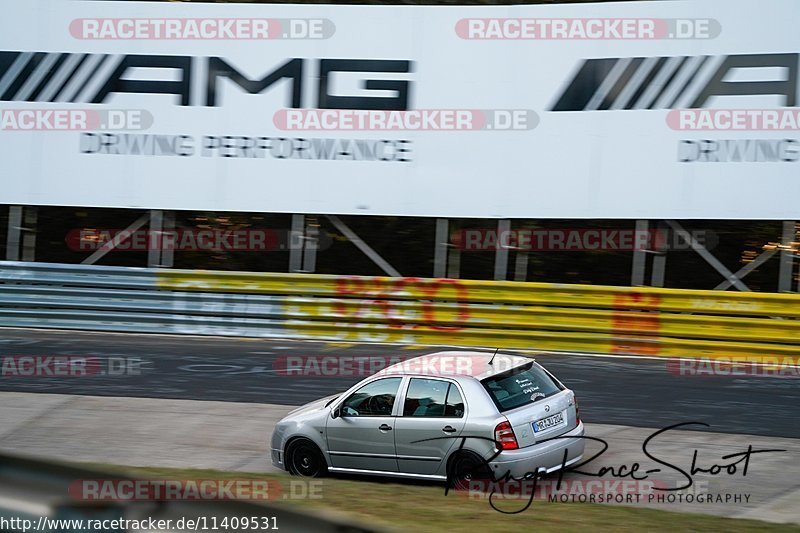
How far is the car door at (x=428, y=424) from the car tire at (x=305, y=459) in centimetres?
88

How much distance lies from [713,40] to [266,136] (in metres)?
7.96

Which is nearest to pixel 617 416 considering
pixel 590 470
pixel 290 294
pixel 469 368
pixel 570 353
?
pixel 590 470

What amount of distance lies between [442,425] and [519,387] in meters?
0.79

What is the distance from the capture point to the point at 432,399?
8.60 meters

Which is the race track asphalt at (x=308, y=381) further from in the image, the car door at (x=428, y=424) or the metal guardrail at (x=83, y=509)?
the metal guardrail at (x=83, y=509)

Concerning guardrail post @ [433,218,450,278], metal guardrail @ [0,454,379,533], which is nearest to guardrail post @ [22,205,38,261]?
guardrail post @ [433,218,450,278]

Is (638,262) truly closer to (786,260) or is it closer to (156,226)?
(786,260)

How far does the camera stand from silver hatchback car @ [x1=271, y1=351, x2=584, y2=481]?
813cm

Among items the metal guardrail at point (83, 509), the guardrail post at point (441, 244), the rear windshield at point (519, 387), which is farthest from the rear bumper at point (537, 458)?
the guardrail post at point (441, 244)

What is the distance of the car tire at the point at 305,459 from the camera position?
907 cm

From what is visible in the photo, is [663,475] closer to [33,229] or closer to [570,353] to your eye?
[570,353]

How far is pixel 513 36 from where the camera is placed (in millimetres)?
16453

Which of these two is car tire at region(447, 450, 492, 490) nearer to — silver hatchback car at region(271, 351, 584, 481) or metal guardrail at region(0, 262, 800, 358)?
silver hatchback car at region(271, 351, 584, 481)

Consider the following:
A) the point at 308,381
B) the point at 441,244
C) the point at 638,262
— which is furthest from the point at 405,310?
the point at 638,262
